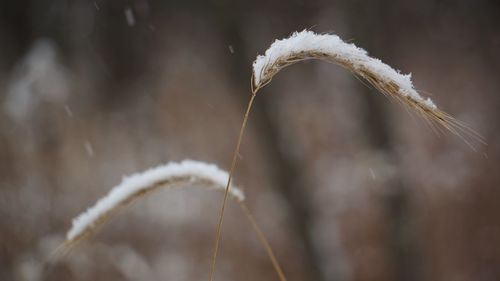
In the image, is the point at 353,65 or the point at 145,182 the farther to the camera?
the point at 145,182

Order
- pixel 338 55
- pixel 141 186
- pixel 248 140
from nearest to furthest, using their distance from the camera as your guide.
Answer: pixel 338 55
pixel 141 186
pixel 248 140

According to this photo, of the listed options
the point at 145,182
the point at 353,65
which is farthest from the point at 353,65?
the point at 145,182

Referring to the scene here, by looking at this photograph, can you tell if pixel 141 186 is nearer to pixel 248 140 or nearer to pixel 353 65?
pixel 353 65

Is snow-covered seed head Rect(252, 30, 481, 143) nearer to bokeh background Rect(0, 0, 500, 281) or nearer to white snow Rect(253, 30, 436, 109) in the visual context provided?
white snow Rect(253, 30, 436, 109)

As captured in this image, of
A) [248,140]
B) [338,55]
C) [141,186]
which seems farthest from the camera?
[248,140]

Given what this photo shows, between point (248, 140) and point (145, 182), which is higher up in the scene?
point (248, 140)

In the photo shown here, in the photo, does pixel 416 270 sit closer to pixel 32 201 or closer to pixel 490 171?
pixel 32 201

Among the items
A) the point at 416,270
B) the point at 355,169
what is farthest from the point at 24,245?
the point at 355,169
